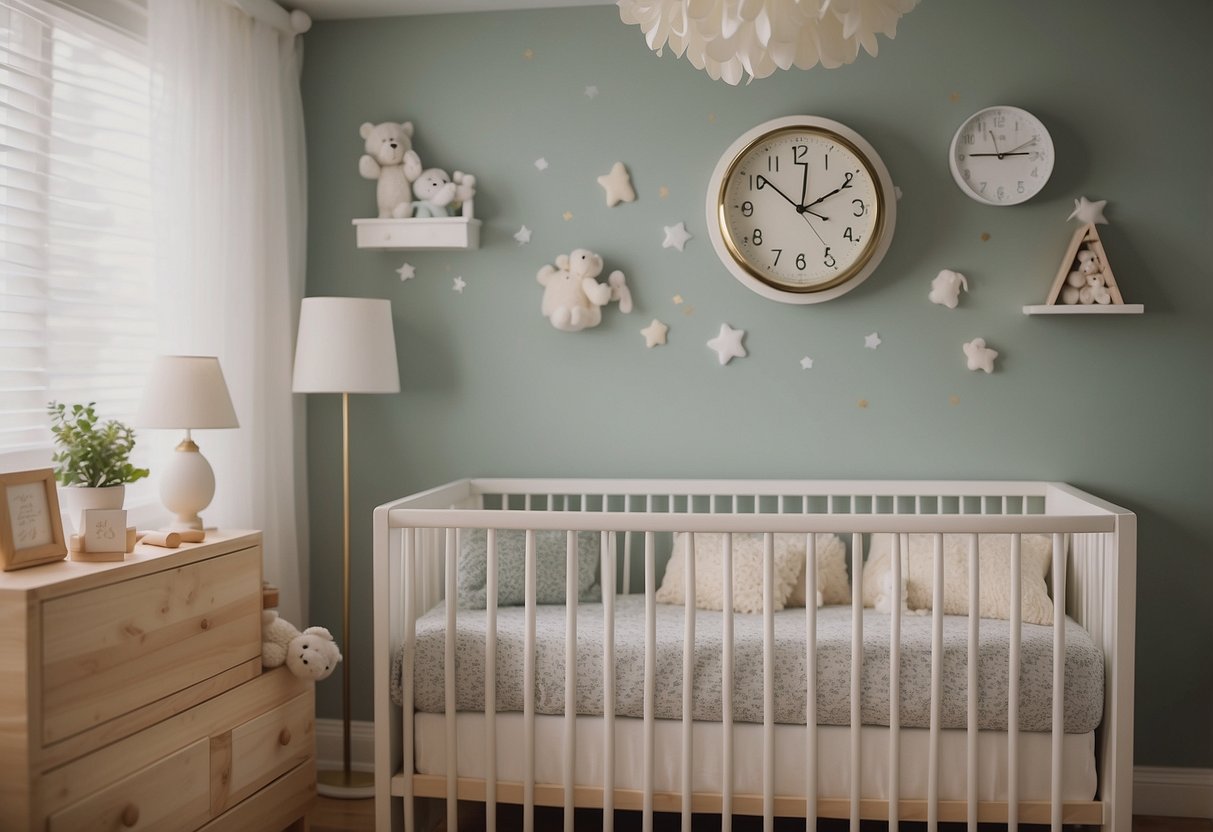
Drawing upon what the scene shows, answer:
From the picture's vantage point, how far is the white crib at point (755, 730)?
2.25 m

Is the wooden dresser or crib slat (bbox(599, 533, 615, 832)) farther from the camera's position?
crib slat (bbox(599, 533, 615, 832))

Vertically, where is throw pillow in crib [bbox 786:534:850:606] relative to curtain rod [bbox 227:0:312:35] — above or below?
below

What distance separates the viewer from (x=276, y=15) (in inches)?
119

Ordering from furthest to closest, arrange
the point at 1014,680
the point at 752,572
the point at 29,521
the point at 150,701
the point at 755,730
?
the point at 752,572 → the point at 755,730 → the point at 1014,680 → the point at 150,701 → the point at 29,521

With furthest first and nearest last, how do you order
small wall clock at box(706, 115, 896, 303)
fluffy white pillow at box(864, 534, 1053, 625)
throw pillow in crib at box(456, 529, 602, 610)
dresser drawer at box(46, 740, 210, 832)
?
small wall clock at box(706, 115, 896, 303) < throw pillow in crib at box(456, 529, 602, 610) < fluffy white pillow at box(864, 534, 1053, 625) < dresser drawer at box(46, 740, 210, 832)

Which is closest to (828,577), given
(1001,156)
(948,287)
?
(948,287)

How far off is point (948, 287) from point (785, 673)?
4.22ft

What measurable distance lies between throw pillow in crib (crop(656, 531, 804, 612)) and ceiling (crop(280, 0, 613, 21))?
5.51ft

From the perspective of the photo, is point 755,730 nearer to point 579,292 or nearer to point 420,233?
point 579,292

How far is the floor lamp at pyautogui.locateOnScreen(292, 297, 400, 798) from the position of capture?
114 inches

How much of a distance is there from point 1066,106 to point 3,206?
2.77 m

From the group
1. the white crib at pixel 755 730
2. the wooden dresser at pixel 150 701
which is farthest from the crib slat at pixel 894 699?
the wooden dresser at pixel 150 701

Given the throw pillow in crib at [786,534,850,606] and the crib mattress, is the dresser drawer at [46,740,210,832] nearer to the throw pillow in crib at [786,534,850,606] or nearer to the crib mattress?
the crib mattress

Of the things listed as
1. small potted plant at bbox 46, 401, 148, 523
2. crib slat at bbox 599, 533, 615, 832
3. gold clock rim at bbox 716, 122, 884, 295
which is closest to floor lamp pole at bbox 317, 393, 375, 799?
small potted plant at bbox 46, 401, 148, 523
